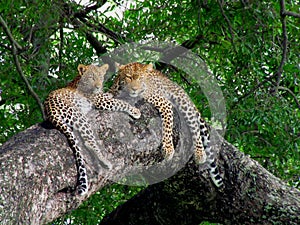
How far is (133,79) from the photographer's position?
4.99 metres

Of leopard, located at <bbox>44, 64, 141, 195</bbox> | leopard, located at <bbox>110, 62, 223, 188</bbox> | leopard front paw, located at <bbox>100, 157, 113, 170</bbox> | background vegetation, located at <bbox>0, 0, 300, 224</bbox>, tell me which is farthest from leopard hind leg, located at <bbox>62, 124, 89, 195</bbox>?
background vegetation, located at <bbox>0, 0, 300, 224</bbox>

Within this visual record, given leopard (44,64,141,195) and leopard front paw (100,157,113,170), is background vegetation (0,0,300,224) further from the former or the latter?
leopard front paw (100,157,113,170)

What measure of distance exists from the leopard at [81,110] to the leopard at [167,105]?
23 cm

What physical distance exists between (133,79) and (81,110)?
0.61m

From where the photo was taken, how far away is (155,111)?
4.87m

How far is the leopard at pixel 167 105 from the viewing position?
4805mm

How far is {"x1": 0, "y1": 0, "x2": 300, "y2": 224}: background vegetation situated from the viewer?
6.25m

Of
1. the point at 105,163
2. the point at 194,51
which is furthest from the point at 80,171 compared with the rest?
the point at 194,51

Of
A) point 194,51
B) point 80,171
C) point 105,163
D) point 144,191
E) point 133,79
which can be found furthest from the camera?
point 194,51

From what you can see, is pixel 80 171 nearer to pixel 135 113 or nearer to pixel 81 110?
pixel 81 110

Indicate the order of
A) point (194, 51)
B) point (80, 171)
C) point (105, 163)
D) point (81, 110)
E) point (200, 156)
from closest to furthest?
point (80, 171) → point (105, 163) → point (81, 110) → point (200, 156) → point (194, 51)

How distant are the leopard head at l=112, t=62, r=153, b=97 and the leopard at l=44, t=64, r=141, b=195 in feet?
0.58

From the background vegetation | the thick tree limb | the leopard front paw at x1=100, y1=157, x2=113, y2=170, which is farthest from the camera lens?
the background vegetation

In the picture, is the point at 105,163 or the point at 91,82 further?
→ the point at 91,82
